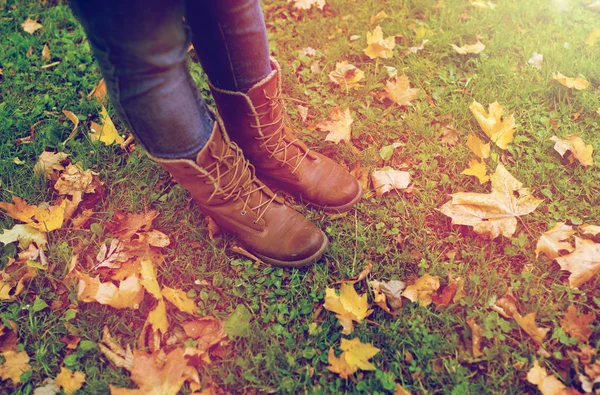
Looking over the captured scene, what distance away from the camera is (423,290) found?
1.52 metres

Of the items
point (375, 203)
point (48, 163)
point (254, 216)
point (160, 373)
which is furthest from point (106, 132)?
point (375, 203)

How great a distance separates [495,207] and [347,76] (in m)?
1.00

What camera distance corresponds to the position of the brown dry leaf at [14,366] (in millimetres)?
1385

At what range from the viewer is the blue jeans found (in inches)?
36.8

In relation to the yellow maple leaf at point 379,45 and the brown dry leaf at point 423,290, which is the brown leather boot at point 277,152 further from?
the yellow maple leaf at point 379,45

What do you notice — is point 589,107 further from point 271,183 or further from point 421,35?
point 271,183

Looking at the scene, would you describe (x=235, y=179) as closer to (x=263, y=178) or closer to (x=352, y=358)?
(x=263, y=178)

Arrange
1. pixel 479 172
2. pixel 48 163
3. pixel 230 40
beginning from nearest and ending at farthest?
1. pixel 230 40
2. pixel 479 172
3. pixel 48 163

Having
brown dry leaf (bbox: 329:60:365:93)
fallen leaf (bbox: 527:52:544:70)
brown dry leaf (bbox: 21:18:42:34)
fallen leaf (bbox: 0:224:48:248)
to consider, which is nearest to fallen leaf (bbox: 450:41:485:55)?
fallen leaf (bbox: 527:52:544:70)

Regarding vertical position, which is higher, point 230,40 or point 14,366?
point 230,40

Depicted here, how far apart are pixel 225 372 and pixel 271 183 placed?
758mm

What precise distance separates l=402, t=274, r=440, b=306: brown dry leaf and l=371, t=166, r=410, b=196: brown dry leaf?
419mm

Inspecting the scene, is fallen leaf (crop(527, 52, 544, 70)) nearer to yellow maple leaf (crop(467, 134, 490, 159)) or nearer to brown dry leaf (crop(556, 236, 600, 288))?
yellow maple leaf (crop(467, 134, 490, 159))

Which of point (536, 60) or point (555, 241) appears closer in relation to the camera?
point (555, 241)
